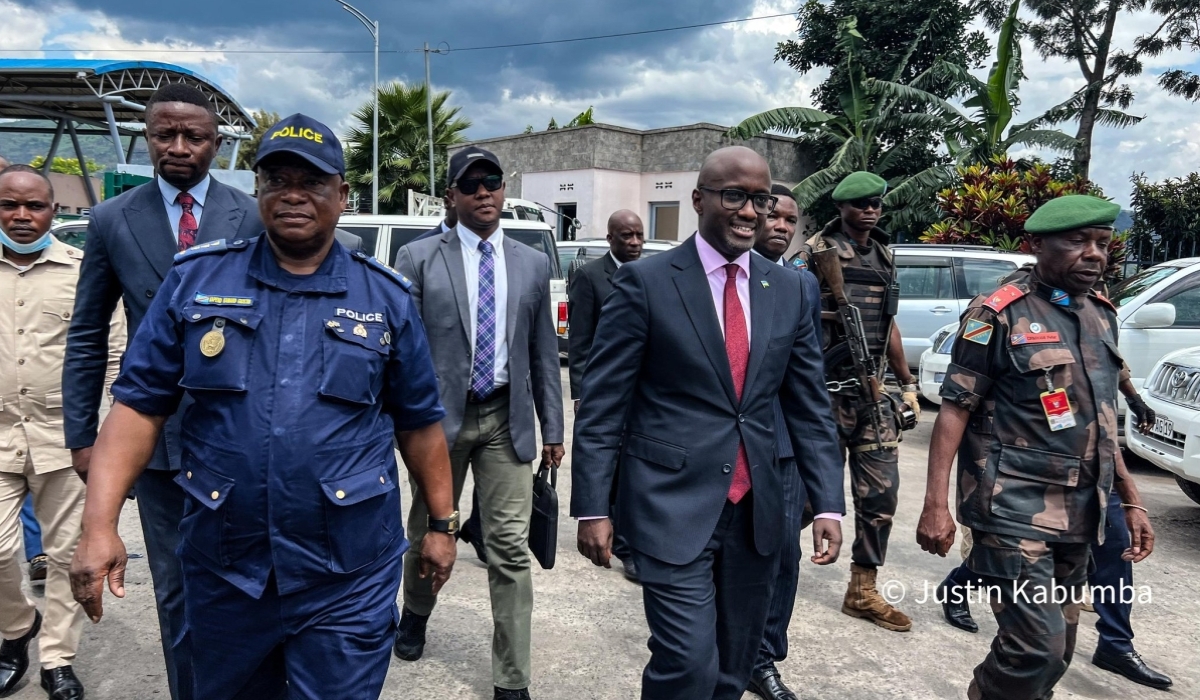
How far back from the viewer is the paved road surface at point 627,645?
346cm

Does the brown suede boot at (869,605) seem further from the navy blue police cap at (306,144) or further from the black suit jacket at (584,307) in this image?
the navy blue police cap at (306,144)

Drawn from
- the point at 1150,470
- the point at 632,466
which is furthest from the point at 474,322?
the point at 1150,470

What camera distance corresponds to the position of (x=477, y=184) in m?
3.53

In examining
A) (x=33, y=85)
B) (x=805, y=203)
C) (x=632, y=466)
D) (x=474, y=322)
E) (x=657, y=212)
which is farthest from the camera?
(x=657, y=212)

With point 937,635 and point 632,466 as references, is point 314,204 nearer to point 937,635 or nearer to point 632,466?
point 632,466

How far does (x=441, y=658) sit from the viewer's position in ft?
12.1

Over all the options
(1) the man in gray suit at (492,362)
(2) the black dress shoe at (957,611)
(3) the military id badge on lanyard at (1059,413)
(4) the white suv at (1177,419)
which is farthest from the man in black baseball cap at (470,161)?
(4) the white suv at (1177,419)

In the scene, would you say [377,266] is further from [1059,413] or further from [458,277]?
[1059,413]

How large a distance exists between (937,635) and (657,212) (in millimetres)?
20714

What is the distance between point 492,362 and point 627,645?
143cm

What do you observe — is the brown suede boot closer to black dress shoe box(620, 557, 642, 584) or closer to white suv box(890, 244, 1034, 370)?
black dress shoe box(620, 557, 642, 584)

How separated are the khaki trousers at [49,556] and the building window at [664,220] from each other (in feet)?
68.3

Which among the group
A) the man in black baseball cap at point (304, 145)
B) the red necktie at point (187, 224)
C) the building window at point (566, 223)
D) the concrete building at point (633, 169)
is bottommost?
the red necktie at point (187, 224)

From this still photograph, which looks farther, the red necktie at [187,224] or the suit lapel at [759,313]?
the red necktie at [187,224]
